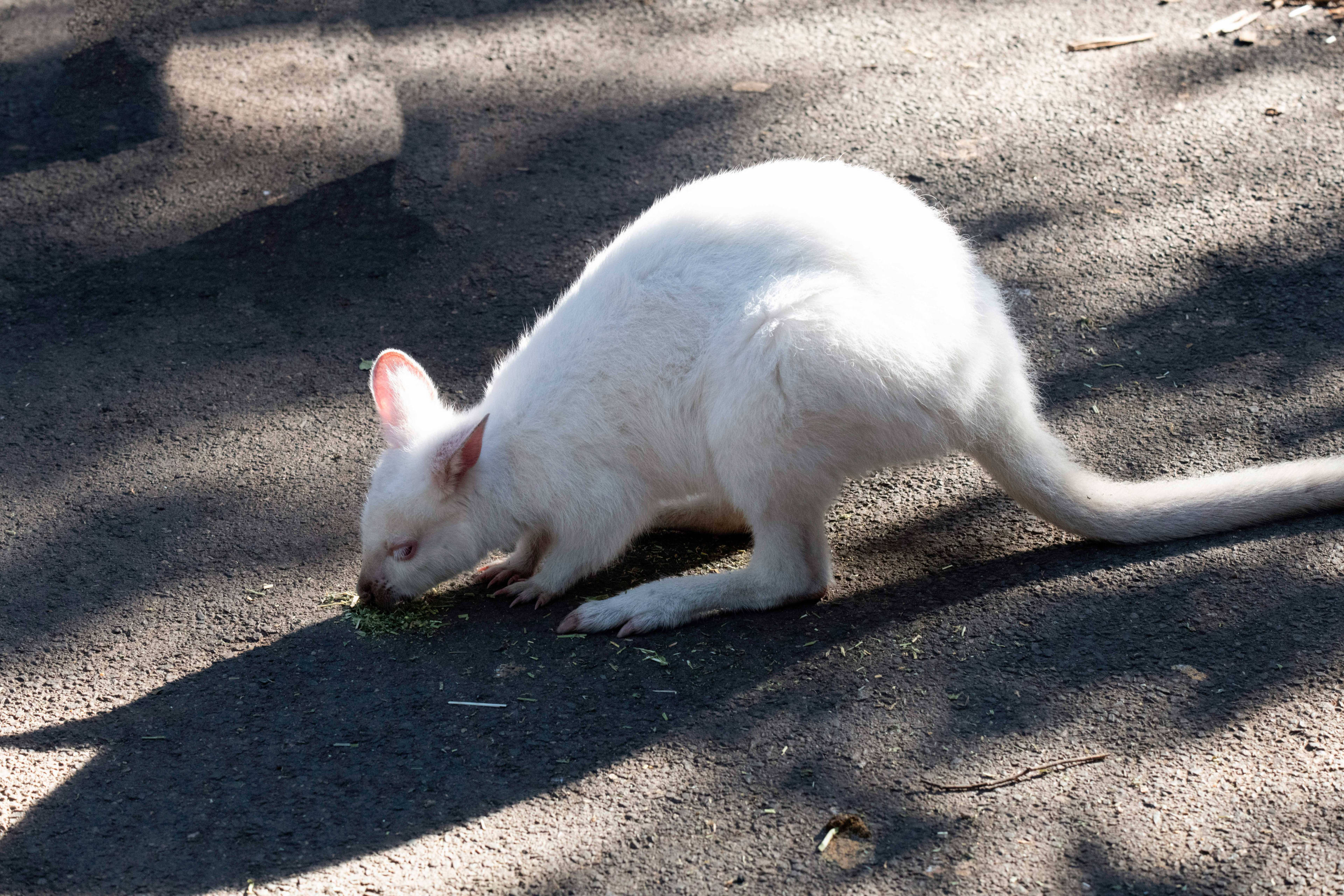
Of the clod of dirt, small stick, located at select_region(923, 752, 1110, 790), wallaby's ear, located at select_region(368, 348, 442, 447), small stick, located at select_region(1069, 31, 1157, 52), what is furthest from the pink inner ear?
small stick, located at select_region(1069, 31, 1157, 52)

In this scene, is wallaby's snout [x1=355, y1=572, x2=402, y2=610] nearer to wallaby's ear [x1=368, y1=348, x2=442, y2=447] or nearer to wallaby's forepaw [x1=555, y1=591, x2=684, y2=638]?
wallaby's ear [x1=368, y1=348, x2=442, y2=447]

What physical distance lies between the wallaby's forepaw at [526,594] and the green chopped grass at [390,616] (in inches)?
7.2

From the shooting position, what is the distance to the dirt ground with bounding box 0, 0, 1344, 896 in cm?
271

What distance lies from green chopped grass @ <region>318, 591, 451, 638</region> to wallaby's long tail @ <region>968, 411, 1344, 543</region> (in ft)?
5.49

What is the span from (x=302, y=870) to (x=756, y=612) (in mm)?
1414

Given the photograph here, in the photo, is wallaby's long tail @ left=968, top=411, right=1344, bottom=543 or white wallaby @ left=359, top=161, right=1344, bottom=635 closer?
white wallaby @ left=359, top=161, right=1344, bottom=635

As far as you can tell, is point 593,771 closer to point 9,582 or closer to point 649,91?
point 9,582

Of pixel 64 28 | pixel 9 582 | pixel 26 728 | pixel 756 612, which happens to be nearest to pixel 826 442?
pixel 756 612

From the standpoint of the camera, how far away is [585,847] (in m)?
2.68

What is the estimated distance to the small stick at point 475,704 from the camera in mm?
3109

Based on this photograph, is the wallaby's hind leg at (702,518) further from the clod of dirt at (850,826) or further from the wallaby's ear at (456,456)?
the clod of dirt at (850,826)

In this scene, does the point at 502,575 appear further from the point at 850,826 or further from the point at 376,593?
the point at 850,826

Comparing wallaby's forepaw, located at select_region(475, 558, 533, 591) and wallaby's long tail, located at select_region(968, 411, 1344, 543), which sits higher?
wallaby's long tail, located at select_region(968, 411, 1344, 543)

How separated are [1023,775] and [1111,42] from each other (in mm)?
4696
